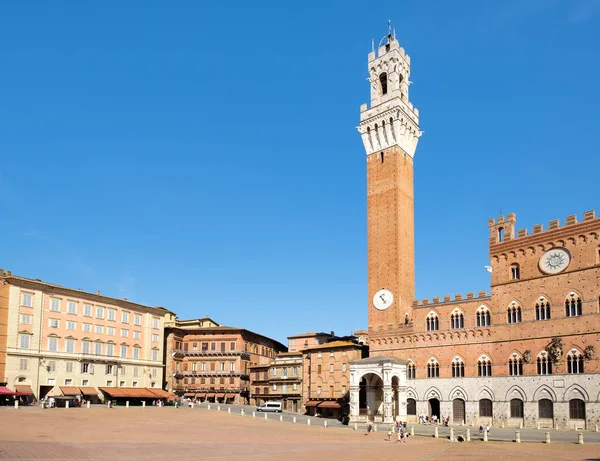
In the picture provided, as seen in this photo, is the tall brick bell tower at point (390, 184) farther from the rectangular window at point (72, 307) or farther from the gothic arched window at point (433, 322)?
the rectangular window at point (72, 307)

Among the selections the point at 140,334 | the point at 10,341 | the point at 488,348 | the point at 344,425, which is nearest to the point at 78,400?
the point at 10,341

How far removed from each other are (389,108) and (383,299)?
886 inches

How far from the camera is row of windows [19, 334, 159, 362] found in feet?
220

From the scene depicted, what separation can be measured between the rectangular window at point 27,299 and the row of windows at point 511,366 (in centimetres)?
4033

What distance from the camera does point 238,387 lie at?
88562 mm

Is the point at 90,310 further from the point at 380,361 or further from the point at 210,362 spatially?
the point at 380,361

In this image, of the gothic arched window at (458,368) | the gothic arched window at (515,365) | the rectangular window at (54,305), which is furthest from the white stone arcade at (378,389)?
the rectangular window at (54,305)

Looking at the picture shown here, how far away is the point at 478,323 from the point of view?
63406 mm

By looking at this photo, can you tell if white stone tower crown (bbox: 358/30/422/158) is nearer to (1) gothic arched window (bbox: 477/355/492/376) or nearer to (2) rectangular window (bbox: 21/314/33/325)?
(1) gothic arched window (bbox: 477/355/492/376)

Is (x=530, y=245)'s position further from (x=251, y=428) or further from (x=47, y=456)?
(x=47, y=456)

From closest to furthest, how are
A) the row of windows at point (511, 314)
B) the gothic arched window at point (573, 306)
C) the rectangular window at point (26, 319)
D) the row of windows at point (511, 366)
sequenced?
the row of windows at point (511, 366) → the gothic arched window at point (573, 306) → the row of windows at point (511, 314) → the rectangular window at point (26, 319)

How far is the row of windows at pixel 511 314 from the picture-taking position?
5647cm

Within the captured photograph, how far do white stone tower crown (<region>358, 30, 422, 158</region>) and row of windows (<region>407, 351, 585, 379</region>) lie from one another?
84.3ft

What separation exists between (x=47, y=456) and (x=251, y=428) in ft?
79.8
